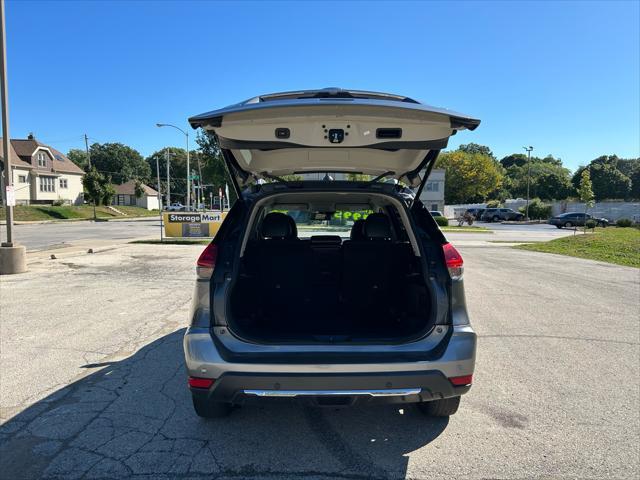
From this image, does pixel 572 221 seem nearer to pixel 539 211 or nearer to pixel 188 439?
pixel 539 211

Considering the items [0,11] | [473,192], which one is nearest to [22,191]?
[0,11]

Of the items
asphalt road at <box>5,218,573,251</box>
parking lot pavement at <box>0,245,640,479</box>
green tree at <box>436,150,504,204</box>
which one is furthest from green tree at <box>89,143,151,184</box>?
parking lot pavement at <box>0,245,640,479</box>

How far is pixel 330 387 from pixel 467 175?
75.6 m

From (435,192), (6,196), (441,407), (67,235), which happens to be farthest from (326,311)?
(435,192)

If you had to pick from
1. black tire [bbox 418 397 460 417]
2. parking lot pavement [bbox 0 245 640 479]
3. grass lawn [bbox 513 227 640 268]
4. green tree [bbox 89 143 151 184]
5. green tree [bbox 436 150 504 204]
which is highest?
green tree [bbox 89 143 151 184]

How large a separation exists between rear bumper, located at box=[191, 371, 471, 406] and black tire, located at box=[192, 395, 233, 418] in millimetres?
578

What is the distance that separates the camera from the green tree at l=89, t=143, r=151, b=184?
94.1m

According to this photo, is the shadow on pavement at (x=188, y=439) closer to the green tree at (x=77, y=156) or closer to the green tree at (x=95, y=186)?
the green tree at (x=95, y=186)

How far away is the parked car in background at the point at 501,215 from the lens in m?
53.3

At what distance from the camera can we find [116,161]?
94.4 meters

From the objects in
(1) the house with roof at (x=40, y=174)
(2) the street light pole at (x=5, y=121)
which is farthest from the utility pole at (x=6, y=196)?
(1) the house with roof at (x=40, y=174)

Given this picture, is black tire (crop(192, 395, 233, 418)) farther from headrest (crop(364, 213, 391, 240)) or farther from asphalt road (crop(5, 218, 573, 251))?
asphalt road (crop(5, 218, 573, 251))

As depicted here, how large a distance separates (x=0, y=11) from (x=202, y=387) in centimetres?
1099

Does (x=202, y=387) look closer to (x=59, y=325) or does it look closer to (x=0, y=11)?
(x=59, y=325)
